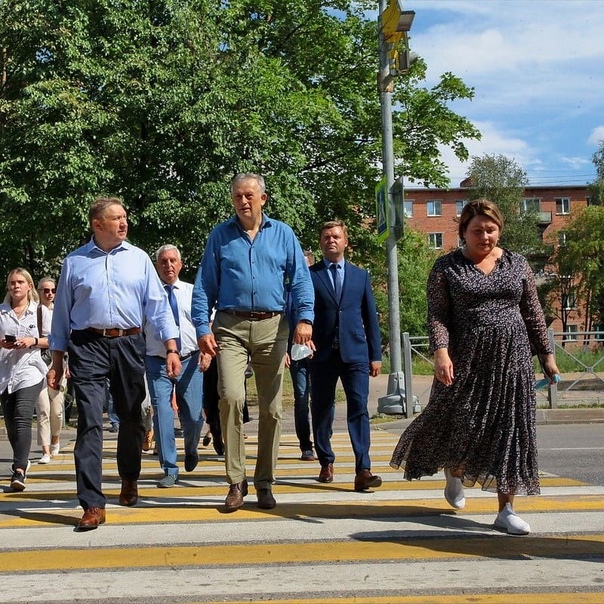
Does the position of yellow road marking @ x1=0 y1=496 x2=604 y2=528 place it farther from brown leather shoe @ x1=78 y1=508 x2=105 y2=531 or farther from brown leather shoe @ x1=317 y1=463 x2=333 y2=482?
brown leather shoe @ x1=317 y1=463 x2=333 y2=482

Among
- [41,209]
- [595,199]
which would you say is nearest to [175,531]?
[41,209]

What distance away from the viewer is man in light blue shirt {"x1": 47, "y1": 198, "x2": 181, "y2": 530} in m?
5.69

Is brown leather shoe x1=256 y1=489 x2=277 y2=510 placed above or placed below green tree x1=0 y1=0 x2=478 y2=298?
below

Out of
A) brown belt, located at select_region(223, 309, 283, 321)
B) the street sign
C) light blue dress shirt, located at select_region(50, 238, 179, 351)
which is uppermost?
the street sign

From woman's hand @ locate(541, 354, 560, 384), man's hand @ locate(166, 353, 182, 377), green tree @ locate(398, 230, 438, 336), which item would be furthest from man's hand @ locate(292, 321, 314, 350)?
green tree @ locate(398, 230, 438, 336)

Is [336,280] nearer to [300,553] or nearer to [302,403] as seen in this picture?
[302,403]

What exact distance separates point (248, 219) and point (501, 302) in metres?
1.74

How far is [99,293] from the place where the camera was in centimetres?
579

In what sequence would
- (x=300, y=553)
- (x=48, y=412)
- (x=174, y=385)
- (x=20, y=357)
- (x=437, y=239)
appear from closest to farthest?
1. (x=300, y=553)
2. (x=20, y=357)
3. (x=174, y=385)
4. (x=48, y=412)
5. (x=437, y=239)

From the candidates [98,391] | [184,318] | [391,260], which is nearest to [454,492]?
[98,391]

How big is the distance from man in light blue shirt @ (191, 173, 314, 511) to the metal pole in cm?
788

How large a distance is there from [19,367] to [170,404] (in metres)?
1.26

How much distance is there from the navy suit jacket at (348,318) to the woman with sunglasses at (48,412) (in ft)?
10.3

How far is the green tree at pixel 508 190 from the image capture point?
239 ft
